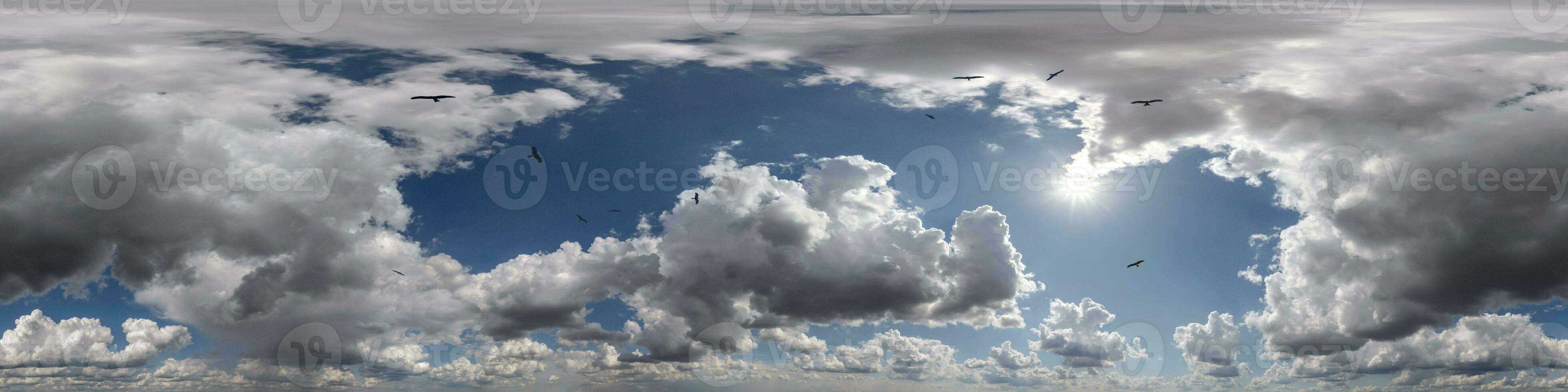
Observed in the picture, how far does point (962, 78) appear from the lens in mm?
56344

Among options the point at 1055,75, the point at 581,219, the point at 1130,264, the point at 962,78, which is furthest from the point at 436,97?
the point at 1130,264

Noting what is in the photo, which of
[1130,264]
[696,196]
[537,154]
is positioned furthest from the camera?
[696,196]

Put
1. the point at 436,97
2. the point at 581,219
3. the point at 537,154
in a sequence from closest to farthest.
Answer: the point at 537,154 < the point at 436,97 < the point at 581,219

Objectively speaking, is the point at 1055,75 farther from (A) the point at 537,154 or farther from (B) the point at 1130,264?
(A) the point at 537,154

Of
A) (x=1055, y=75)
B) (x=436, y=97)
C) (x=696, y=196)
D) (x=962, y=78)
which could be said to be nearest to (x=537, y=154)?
(x=436, y=97)

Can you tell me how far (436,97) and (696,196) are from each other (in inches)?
845

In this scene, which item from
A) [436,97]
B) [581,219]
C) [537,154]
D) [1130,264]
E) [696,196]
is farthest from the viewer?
[581,219]

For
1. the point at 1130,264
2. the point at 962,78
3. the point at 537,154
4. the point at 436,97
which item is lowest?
the point at 1130,264

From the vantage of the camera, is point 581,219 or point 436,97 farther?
point 581,219

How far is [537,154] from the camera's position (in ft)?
135

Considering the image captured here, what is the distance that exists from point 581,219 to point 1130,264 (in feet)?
156

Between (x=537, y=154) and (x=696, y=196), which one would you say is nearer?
(x=537, y=154)

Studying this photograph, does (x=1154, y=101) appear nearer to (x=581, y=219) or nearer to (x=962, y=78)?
(x=962, y=78)

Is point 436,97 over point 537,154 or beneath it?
over
